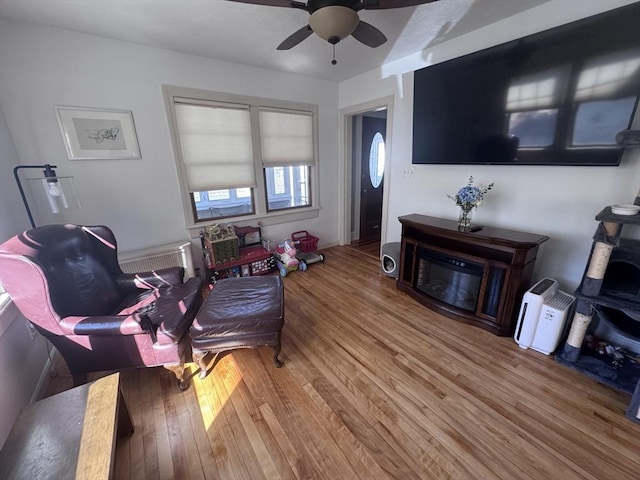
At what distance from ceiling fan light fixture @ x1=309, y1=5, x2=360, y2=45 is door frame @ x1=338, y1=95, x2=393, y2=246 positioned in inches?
75.2

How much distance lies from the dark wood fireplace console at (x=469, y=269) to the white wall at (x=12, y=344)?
3.04 meters

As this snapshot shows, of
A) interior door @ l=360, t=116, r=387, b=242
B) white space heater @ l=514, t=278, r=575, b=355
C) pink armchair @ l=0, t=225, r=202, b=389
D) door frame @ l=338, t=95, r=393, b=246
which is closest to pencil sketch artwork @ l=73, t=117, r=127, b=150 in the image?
pink armchair @ l=0, t=225, r=202, b=389

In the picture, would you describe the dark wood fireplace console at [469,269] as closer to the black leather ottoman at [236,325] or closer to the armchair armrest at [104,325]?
the black leather ottoman at [236,325]

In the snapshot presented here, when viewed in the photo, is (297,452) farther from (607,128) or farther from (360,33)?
(607,128)

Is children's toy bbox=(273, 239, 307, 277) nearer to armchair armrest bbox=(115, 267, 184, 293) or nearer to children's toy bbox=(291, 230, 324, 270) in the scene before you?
children's toy bbox=(291, 230, 324, 270)

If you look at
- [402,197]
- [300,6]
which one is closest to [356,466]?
[300,6]

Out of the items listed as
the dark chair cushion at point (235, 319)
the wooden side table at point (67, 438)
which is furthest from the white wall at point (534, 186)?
the wooden side table at point (67, 438)

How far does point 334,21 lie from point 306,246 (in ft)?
9.12

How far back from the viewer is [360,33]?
1701 mm

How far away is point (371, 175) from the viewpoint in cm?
468

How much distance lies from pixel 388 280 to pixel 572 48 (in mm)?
2504

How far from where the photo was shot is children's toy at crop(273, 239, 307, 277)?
3402mm

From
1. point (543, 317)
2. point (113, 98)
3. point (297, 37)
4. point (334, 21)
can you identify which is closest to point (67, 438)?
point (334, 21)

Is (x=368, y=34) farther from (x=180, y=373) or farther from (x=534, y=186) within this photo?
(x=180, y=373)
